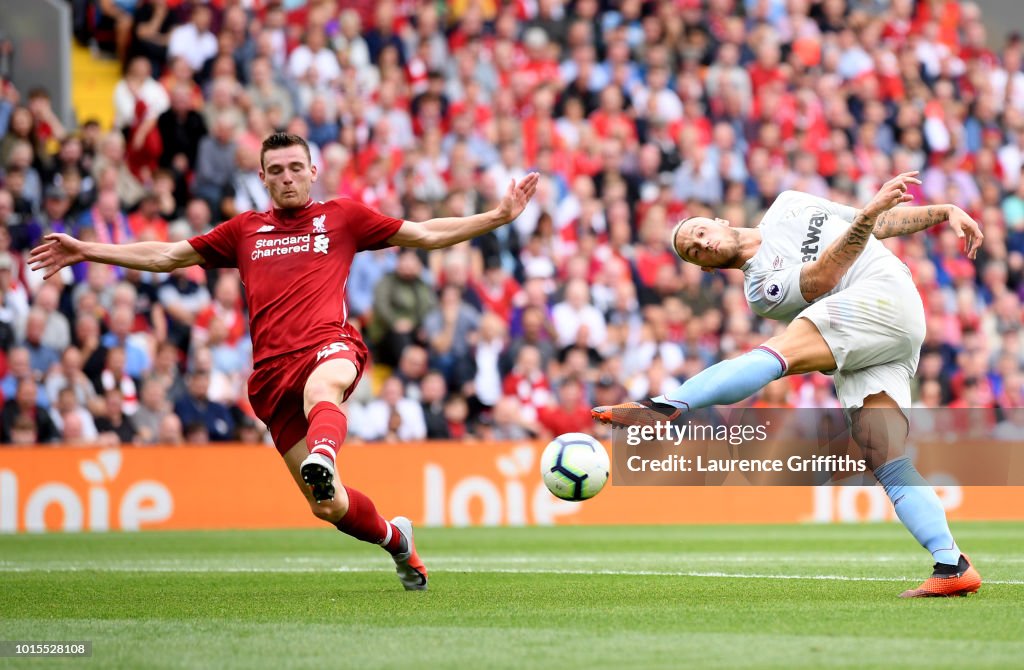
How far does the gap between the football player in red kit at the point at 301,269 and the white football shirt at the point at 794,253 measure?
4.18 feet

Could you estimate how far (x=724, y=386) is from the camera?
7438mm

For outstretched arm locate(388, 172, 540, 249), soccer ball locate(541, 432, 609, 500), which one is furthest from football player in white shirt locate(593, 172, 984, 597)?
outstretched arm locate(388, 172, 540, 249)

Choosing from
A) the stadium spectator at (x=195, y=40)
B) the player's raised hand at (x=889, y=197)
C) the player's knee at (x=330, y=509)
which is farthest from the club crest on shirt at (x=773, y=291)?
the stadium spectator at (x=195, y=40)

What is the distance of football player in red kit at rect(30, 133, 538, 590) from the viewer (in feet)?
26.4

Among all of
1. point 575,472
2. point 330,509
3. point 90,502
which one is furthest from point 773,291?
point 90,502

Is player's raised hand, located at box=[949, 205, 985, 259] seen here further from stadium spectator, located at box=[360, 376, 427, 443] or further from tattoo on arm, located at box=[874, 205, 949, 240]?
stadium spectator, located at box=[360, 376, 427, 443]

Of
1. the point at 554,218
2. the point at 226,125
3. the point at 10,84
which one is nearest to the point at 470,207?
the point at 554,218

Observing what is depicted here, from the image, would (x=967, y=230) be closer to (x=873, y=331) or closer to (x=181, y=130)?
(x=873, y=331)

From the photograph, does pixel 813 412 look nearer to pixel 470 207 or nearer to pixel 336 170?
pixel 470 207

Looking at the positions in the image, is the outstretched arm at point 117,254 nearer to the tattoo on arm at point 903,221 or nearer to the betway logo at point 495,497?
the tattoo on arm at point 903,221

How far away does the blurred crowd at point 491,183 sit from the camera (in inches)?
629

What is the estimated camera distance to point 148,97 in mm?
17312

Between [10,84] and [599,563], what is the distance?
32.7ft

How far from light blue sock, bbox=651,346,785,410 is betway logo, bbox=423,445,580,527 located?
9064 millimetres
